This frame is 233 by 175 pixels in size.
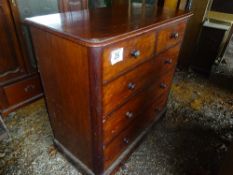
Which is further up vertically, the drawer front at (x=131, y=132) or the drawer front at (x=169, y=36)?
the drawer front at (x=169, y=36)

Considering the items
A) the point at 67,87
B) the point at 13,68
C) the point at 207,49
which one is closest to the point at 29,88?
the point at 13,68

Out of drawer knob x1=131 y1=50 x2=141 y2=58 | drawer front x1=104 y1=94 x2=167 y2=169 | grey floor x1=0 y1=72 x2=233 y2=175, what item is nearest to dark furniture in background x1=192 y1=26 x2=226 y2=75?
grey floor x1=0 y1=72 x2=233 y2=175

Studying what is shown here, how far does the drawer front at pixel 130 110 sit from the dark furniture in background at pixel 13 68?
1.23 meters

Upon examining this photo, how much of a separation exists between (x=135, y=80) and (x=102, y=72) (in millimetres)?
366

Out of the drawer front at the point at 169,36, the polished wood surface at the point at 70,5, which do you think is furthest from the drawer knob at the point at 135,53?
the polished wood surface at the point at 70,5

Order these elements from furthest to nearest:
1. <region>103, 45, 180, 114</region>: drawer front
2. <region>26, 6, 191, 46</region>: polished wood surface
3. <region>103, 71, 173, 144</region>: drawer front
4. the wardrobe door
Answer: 1. the wardrobe door
2. <region>103, 71, 173, 144</region>: drawer front
3. <region>103, 45, 180, 114</region>: drawer front
4. <region>26, 6, 191, 46</region>: polished wood surface

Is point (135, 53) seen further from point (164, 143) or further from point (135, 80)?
point (164, 143)

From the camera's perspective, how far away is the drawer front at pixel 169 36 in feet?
4.21

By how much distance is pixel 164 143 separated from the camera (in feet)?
5.80

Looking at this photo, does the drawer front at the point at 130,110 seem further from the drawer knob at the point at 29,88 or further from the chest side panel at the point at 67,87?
the drawer knob at the point at 29,88

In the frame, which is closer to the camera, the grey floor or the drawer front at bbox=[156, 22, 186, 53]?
the drawer front at bbox=[156, 22, 186, 53]

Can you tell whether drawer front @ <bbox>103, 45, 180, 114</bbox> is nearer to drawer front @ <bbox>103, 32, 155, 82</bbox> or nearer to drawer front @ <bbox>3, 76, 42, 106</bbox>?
drawer front @ <bbox>103, 32, 155, 82</bbox>

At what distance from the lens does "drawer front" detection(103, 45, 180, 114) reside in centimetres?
106

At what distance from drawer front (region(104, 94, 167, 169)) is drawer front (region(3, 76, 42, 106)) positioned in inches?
48.1
